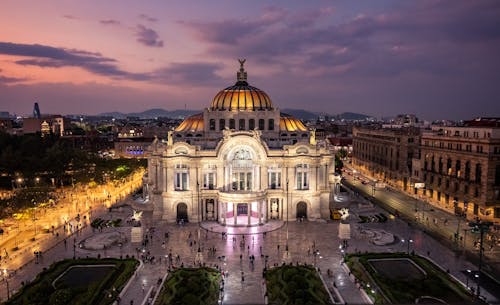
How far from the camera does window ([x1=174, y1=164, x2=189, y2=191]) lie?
73.1m

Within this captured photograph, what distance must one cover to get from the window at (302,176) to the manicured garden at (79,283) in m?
33.3

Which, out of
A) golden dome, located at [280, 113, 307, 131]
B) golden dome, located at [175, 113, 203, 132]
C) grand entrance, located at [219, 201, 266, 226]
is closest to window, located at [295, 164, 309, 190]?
grand entrance, located at [219, 201, 266, 226]

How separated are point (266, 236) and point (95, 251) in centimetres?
2432

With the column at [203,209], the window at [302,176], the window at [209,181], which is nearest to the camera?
the column at [203,209]

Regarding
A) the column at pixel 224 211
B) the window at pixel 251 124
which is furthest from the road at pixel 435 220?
the column at pixel 224 211

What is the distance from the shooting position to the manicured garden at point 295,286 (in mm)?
38950

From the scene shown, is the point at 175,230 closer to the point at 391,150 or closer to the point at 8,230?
the point at 8,230

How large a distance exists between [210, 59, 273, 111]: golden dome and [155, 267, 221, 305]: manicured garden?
42442 mm

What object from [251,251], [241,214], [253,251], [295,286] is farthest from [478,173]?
[295,286]

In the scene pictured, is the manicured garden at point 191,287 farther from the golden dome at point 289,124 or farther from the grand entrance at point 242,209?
the golden dome at point 289,124

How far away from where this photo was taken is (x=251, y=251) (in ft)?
187

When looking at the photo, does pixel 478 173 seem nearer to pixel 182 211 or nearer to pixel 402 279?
pixel 402 279

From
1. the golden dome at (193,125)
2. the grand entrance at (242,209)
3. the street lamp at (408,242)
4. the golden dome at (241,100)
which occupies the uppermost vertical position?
the golden dome at (241,100)

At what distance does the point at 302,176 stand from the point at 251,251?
2167cm
